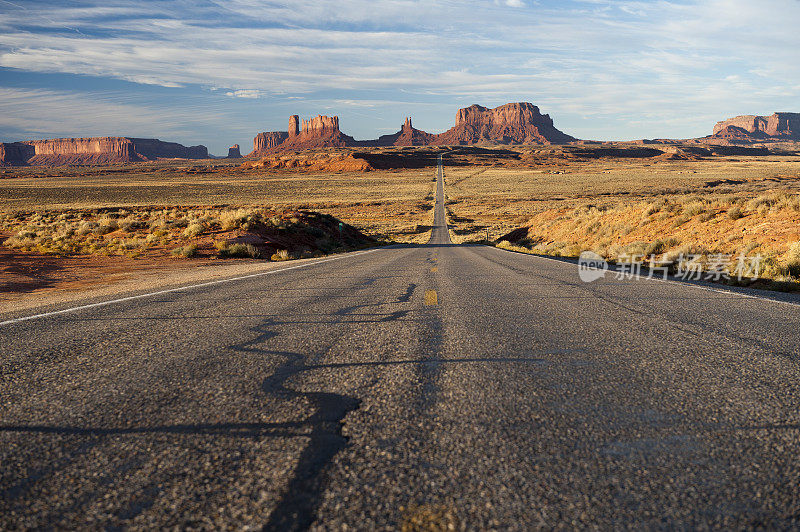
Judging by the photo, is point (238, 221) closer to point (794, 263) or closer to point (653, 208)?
point (653, 208)

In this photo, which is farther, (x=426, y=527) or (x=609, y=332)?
(x=609, y=332)

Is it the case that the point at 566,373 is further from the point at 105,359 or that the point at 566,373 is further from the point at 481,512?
the point at 105,359

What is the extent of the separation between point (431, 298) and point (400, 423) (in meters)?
4.59

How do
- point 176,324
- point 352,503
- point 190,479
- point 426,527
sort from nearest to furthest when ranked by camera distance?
1. point 426,527
2. point 352,503
3. point 190,479
4. point 176,324

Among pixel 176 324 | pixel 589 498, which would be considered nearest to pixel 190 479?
pixel 589 498

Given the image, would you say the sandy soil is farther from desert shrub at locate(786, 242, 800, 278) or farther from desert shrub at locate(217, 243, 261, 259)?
desert shrub at locate(786, 242, 800, 278)

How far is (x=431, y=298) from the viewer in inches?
286

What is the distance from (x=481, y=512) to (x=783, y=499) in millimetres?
1302

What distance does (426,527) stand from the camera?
183 cm

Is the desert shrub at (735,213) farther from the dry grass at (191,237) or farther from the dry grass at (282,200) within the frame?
the dry grass at (282,200)

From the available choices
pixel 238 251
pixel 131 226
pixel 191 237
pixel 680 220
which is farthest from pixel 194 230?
pixel 680 220

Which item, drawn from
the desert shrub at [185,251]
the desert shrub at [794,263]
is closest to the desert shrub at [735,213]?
the desert shrub at [794,263]

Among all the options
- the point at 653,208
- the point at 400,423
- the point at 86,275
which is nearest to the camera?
the point at 400,423

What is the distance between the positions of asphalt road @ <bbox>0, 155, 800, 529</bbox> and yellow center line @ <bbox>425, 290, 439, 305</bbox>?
1.48 m
